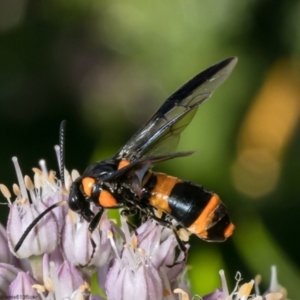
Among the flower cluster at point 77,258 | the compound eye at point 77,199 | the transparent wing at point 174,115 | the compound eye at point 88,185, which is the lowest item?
the flower cluster at point 77,258

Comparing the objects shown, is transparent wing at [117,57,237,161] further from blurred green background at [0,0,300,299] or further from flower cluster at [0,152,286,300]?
blurred green background at [0,0,300,299]

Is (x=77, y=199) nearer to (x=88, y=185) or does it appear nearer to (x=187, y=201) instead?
(x=88, y=185)

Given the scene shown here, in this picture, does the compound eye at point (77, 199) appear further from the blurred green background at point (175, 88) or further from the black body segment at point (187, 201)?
the blurred green background at point (175, 88)

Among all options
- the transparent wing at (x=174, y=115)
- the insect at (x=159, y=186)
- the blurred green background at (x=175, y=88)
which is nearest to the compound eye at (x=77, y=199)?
the insect at (x=159, y=186)

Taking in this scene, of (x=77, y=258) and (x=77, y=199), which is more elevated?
(x=77, y=199)

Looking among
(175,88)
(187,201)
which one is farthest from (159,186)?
(175,88)

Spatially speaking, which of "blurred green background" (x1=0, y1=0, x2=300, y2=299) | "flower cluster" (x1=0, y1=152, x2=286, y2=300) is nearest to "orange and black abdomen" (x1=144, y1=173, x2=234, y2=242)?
"flower cluster" (x1=0, y1=152, x2=286, y2=300)

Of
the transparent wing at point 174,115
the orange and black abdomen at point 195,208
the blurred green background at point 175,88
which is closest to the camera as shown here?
the orange and black abdomen at point 195,208
